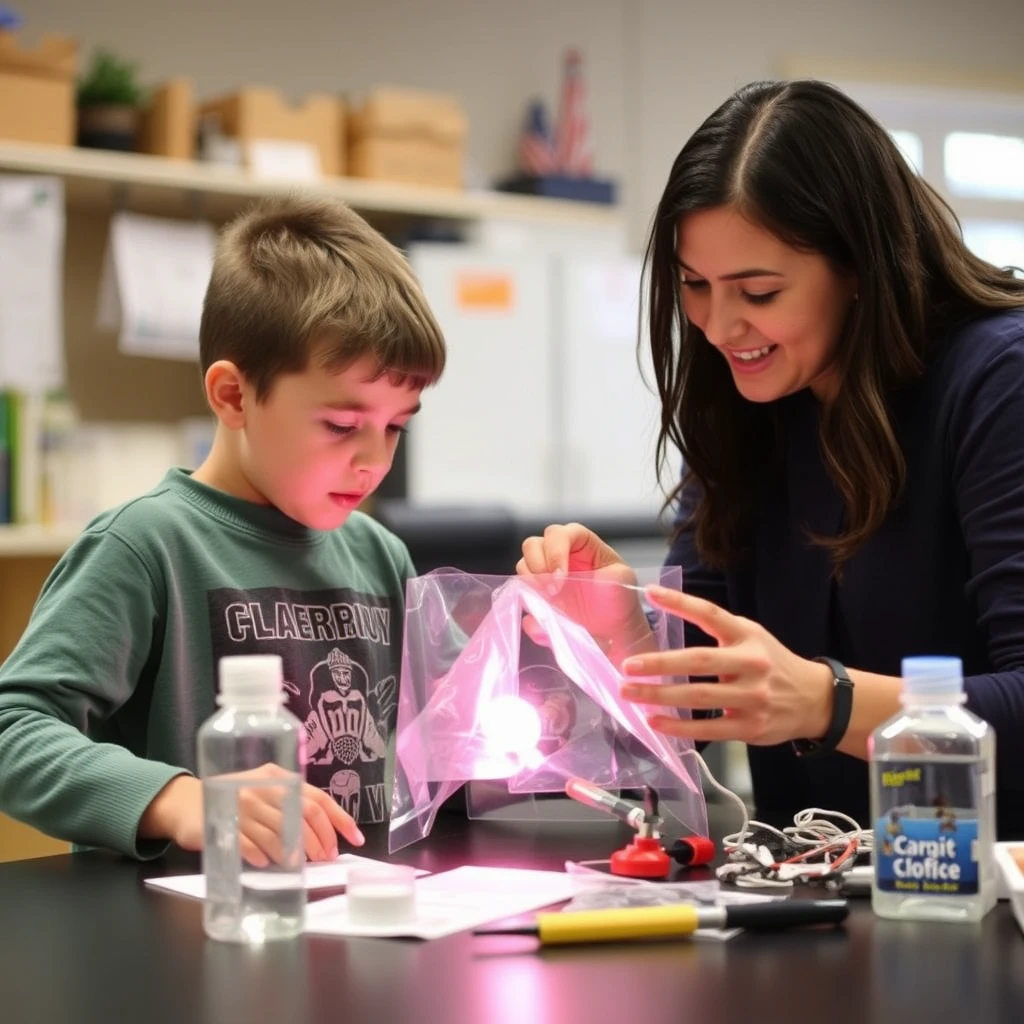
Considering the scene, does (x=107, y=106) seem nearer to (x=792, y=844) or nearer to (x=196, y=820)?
(x=196, y=820)

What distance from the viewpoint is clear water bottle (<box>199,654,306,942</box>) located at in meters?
0.87

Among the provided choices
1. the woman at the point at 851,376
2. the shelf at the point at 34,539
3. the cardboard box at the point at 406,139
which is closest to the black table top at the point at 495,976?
the woman at the point at 851,376

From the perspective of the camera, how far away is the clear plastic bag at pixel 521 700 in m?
1.17

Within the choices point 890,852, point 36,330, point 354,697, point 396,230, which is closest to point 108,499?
point 36,330

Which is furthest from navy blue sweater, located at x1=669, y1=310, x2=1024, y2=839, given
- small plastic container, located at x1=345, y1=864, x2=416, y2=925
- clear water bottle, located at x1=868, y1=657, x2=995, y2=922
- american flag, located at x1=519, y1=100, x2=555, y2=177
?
american flag, located at x1=519, y1=100, x2=555, y2=177

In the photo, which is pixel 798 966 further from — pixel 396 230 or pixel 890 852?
pixel 396 230

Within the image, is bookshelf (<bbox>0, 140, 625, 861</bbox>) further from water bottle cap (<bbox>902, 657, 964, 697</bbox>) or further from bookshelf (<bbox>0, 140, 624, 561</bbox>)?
water bottle cap (<bbox>902, 657, 964, 697</bbox>)

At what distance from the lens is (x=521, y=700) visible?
3.96 feet

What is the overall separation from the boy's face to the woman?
18 cm

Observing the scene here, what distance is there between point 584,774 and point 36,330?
96.0 inches

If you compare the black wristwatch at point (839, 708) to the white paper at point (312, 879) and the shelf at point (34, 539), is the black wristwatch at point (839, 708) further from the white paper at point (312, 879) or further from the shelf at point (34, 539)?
the shelf at point (34, 539)

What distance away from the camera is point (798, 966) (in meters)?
0.80

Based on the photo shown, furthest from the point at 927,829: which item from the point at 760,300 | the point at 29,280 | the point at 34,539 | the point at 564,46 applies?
the point at 564,46

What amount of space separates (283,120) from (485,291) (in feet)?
2.15
